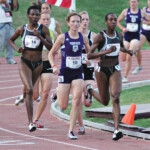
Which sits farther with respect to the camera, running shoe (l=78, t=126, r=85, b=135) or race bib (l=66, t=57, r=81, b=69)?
running shoe (l=78, t=126, r=85, b=135)

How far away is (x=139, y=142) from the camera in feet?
33.7

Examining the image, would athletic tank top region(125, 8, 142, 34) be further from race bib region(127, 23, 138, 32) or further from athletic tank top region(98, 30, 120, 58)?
athletic tank top region(98, 30, 120, 58)

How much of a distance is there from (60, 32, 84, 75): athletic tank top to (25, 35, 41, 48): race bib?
0.68m

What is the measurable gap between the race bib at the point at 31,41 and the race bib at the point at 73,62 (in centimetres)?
85

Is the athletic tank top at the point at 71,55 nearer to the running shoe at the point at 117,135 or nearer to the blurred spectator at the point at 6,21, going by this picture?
the running shoe at the point at 117,135

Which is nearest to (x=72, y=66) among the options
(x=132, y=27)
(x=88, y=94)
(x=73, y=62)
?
(x=73, y=62)

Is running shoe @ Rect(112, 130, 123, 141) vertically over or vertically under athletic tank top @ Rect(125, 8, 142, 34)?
under

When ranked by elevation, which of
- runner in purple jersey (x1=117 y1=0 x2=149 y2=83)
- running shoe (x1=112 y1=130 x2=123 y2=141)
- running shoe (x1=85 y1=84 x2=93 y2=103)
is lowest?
running shoe (x1=112 y1=130 x2=123 y2=141)

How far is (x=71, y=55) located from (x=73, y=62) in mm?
122

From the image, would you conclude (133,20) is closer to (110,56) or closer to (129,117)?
(129,117)

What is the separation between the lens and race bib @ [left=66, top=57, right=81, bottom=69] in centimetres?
1073

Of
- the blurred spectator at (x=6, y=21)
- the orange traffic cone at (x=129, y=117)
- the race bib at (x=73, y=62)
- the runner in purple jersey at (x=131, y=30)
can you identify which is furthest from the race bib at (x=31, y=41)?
the blurred spectator at (x=6, y=21)

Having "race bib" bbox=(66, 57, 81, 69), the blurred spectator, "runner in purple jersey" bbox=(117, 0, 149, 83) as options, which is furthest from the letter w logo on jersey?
the blurred spectator

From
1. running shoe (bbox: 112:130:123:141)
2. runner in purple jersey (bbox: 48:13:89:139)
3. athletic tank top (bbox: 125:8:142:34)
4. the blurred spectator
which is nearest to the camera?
running shoe (bbox: 112:130:123:141)
